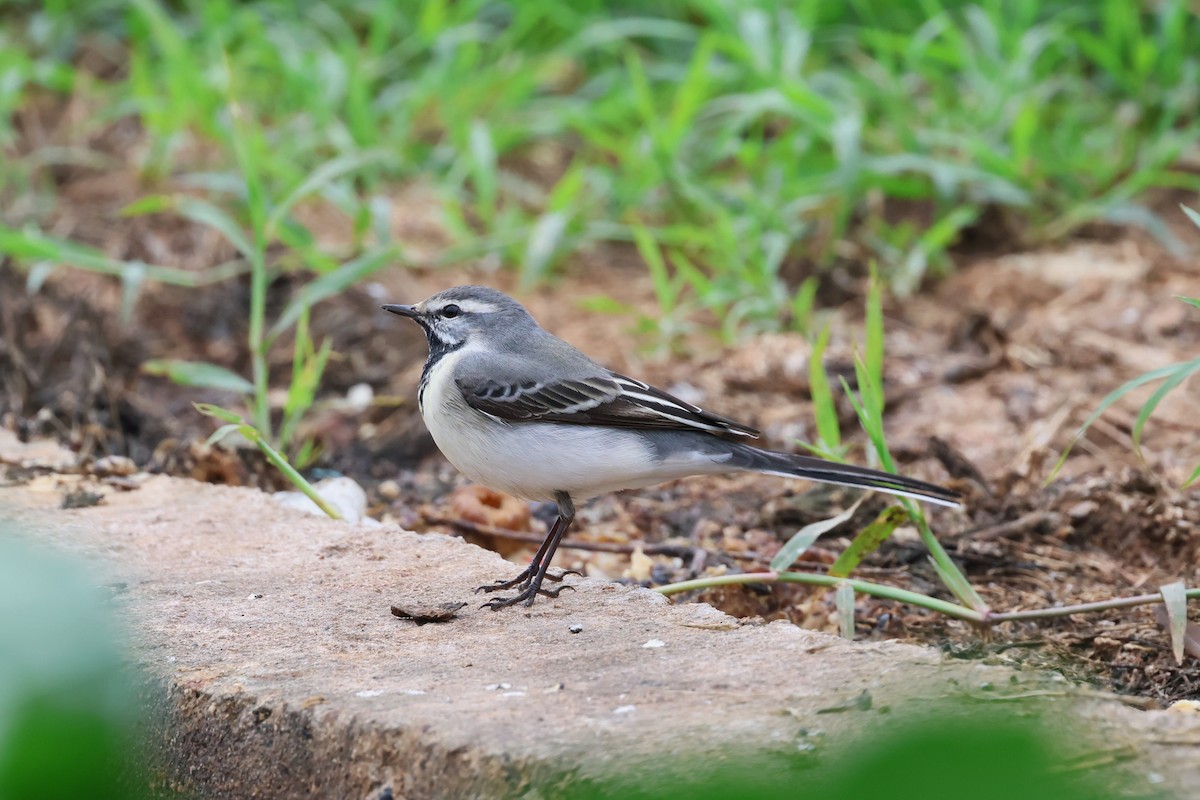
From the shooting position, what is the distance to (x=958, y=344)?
6.44m

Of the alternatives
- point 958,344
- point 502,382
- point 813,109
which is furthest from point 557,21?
point 502,382

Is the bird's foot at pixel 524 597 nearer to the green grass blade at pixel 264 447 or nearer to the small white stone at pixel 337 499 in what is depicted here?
the green grass blade at pixel 264 447

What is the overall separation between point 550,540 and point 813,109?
13.1 feet

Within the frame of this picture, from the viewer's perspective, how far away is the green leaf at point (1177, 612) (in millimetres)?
Result: 3027

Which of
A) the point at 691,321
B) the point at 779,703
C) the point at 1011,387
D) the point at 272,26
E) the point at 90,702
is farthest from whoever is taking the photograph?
the point at 272,26

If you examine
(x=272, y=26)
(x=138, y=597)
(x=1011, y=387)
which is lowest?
(x=138, y=597)

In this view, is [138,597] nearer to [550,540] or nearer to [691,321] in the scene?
[550,540]

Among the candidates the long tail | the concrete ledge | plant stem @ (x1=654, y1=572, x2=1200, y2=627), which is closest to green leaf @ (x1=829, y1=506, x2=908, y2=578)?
the long tail

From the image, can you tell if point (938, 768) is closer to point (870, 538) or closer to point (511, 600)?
point (511, 600)

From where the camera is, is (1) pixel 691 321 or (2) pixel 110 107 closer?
(1) pixel 691 321

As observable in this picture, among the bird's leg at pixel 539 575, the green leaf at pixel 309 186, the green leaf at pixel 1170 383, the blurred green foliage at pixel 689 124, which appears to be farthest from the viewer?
the blurred green foliage at pixel 689 124

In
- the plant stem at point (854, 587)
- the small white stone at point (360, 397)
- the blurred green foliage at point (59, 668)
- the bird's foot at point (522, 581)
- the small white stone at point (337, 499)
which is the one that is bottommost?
the small white stone at point (360, 397)

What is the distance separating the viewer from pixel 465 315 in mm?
4594

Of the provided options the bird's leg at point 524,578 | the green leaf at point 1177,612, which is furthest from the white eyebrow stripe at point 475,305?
the green leaf at point 1177,612
